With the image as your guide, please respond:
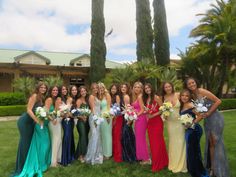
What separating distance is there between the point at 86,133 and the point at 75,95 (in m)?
0.98

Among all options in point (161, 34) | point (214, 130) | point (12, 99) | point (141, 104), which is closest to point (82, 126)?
point (141, 104)

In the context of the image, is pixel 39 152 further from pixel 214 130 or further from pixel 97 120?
pixel 214 130

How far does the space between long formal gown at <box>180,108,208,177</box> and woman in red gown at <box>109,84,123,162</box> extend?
1.85m

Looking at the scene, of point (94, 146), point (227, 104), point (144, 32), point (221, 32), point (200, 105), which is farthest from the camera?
point (221, 32)

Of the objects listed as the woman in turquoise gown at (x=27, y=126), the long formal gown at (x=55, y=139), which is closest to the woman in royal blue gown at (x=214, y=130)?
the long formal gown at (x=55, y=139)

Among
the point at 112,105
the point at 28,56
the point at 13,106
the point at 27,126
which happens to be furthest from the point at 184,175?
the point at 28,56

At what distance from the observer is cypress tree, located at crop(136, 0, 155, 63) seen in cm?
2205

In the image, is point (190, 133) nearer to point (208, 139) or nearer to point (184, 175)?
point (208, 139)

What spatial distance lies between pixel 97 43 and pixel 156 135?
1609 cm

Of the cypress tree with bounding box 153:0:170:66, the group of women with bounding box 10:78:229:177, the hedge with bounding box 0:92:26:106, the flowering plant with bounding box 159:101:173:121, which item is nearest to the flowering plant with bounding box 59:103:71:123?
the group of women with bounding box 10:78:229:177

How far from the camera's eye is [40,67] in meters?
23.5

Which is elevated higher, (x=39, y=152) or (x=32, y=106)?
(x=32, y=106)

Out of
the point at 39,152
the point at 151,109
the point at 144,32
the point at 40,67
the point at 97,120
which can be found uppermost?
the point at 144,32

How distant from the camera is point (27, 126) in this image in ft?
21.2
